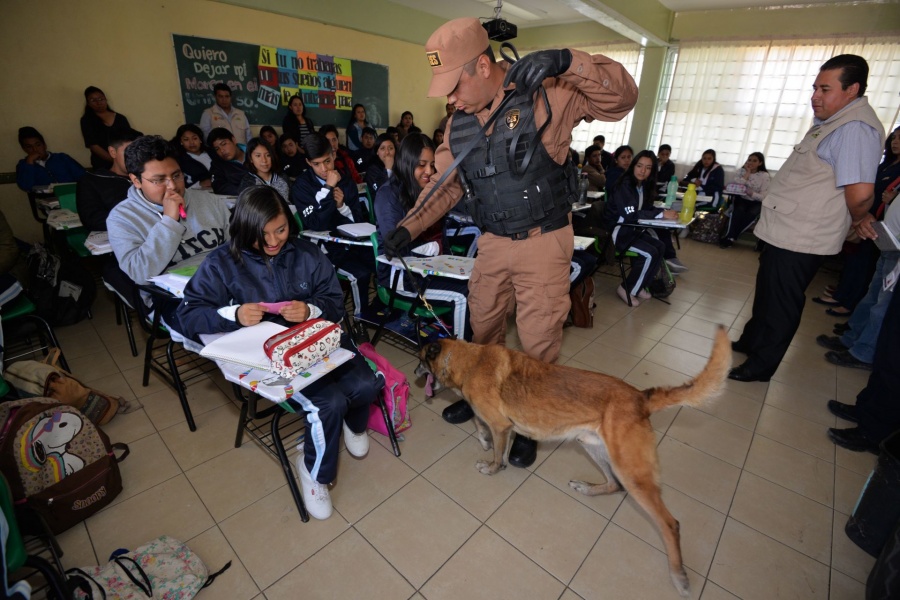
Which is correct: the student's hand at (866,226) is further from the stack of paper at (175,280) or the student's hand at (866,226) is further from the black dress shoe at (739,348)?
the stack of paper at (175,280)

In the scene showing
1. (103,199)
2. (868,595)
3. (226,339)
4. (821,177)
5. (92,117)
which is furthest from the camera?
(92,117)

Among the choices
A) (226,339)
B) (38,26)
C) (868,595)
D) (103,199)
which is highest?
(38,26)

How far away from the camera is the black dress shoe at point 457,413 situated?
2.58m

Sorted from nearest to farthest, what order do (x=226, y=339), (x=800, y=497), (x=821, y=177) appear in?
1. (x=226, y=339)
2. (x=800, y=497)
3. (x=821, y=177)

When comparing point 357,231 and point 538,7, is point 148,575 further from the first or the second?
point 538,7

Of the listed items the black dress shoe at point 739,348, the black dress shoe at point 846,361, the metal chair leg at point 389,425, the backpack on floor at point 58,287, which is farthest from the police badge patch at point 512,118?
the backpack on floor at point 58,287

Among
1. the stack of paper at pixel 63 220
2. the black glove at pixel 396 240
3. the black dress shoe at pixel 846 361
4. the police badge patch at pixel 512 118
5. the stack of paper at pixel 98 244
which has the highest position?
the police badge patch at pixel 512 118

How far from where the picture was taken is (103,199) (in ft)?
10.1

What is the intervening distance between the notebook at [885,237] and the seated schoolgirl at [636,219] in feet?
5.71

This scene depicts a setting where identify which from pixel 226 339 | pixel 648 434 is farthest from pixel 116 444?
pixel 648 434

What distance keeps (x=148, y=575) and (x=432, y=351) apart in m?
1.41

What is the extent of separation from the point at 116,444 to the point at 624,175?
15.4 feet

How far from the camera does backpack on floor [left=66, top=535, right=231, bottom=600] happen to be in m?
1.44

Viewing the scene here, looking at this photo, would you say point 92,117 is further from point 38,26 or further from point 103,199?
point 103,199
